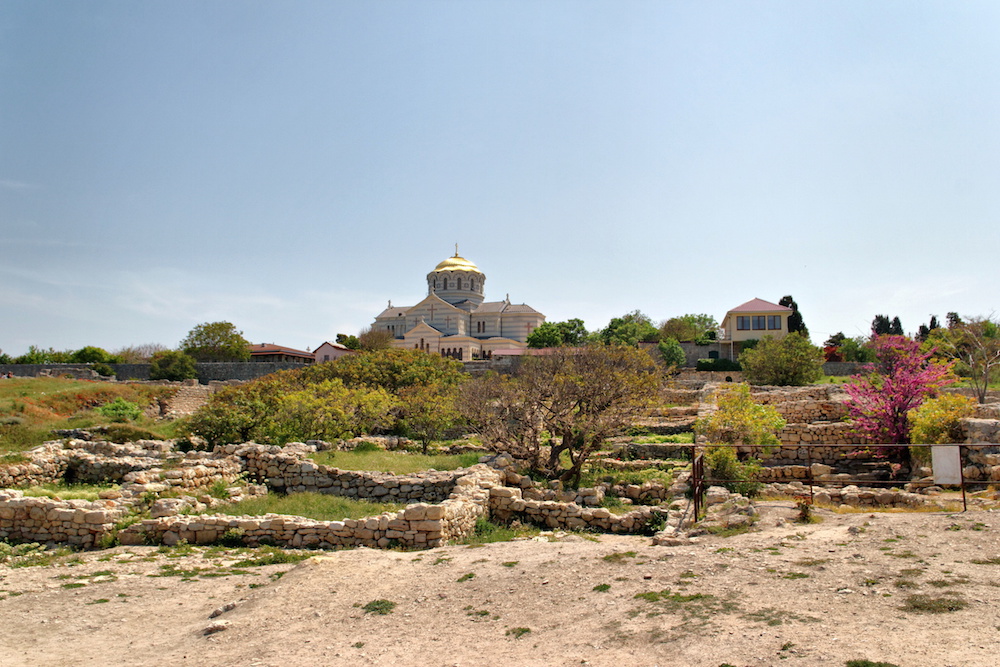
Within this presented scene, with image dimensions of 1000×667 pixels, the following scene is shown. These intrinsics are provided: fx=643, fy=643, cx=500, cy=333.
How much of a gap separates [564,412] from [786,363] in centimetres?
2696

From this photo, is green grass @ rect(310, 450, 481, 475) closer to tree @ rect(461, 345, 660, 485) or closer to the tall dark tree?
tree @ rect(461, 345, 660, 485)

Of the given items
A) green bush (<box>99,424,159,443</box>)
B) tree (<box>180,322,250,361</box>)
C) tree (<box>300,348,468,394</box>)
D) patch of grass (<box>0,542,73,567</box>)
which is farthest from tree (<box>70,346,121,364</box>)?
patch of grass (<box>0,542,73,567</box>)

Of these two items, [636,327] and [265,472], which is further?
[636,327]

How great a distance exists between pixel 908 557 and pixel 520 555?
459 centimetres

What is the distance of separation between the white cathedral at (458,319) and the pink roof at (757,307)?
77.4 feet

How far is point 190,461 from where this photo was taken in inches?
579

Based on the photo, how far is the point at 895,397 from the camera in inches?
612

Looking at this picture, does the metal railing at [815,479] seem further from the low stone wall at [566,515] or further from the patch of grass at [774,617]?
the patch of grass at [774,617]

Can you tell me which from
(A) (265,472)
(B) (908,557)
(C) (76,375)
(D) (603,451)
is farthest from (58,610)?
(C) (76,375)

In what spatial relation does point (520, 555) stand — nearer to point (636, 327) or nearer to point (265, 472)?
point (265, 472)

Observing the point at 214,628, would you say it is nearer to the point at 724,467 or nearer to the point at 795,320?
the point at 724,467

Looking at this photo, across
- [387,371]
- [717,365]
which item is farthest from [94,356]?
[717,365]

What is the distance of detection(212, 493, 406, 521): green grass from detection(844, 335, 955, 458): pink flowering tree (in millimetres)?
11811

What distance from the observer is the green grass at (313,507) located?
455 inches
